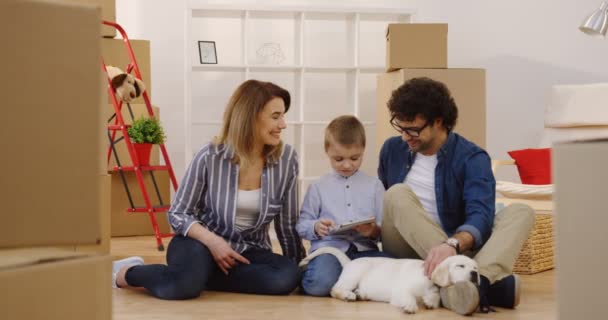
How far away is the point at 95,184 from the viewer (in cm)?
92

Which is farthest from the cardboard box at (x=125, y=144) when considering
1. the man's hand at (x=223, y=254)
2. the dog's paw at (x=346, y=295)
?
the dog's paw at (x=346, y=295)

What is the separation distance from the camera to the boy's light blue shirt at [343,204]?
9.34 ft

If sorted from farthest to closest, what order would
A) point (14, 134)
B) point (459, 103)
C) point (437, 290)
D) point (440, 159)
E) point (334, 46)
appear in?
1. point (334, 46)
2. point (459, 103)
3. point (440, 159)
4. point (437, 290)
5. point (14, 134)

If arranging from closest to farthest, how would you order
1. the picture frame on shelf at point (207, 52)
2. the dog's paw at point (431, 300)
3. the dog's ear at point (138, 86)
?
1. the dog's paw at point (431, 300)
2. the dog's ear at point (138, 86)
3. the picture frame on shelf at point (207, 52)

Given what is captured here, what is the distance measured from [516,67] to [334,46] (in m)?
1.15

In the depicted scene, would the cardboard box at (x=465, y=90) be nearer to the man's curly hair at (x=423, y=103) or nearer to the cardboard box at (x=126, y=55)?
the man's curly hair at (x=423, y=103)

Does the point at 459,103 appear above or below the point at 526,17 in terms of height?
below

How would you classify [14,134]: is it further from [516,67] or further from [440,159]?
[516,67]

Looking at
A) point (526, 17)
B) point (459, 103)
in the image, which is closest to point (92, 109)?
point (459, 103)

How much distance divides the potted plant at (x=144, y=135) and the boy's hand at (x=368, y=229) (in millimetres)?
1819

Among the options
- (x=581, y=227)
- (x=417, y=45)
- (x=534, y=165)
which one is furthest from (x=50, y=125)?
(x=534, y=165)

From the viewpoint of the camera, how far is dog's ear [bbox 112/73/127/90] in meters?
4.18

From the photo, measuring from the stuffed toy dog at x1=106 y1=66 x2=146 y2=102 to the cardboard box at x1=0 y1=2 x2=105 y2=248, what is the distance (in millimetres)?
3316

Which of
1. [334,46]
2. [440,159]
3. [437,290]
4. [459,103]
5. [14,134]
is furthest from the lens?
[334,46]
